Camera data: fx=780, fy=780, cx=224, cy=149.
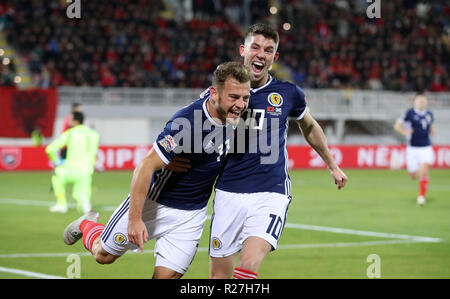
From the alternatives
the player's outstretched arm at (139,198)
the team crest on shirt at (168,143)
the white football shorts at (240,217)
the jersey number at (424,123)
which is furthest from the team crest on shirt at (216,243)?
the jersey number at (424,123)

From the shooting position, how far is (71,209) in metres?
16.7

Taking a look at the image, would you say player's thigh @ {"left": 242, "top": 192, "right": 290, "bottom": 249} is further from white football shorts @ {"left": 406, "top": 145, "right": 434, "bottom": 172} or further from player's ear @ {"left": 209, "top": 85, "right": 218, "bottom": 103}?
white football shorts @ {"left": 406, "top": 145, "right": 434, "bottom": 172}

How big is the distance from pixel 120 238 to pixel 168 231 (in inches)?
17.0

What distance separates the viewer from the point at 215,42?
3803 centimetres

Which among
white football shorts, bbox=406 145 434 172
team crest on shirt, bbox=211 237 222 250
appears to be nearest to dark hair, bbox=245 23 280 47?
team crest on shirt, bbox=211 237 222 250

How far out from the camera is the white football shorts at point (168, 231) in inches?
269

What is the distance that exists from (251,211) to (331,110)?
3032 cm

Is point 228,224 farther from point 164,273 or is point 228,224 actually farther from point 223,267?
point 164,273

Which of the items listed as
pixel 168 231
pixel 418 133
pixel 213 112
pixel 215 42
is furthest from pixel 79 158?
pixel 215 42

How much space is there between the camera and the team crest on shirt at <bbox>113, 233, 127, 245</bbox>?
689cm

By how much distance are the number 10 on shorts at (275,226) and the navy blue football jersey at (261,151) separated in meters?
0.28

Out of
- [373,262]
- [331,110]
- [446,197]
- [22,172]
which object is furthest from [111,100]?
[373,262]

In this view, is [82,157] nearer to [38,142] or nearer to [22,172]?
[22,172]

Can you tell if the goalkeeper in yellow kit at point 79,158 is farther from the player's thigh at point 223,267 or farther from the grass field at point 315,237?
the player's thigh at point 223,267
